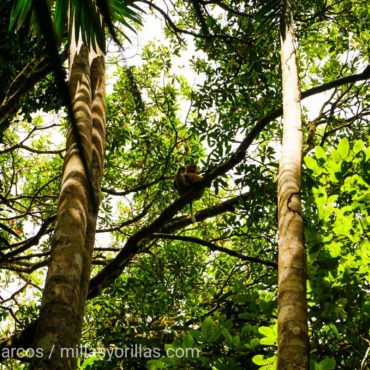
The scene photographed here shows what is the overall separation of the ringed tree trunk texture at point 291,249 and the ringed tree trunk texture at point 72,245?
3.59ft

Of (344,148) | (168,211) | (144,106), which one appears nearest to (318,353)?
(344,148)

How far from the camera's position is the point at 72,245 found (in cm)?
326

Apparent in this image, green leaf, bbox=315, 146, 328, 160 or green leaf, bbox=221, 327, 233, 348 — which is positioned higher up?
green leaf, bbox=315, 146, 328, 160

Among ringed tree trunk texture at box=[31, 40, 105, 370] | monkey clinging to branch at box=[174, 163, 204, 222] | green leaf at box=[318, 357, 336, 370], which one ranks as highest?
monkey clinging to branch at box=[174, 163, 204, 222]

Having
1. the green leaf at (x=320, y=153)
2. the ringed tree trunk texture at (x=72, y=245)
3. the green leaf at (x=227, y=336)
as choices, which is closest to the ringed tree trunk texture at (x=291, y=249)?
the green leaf at (x=320, y=153)

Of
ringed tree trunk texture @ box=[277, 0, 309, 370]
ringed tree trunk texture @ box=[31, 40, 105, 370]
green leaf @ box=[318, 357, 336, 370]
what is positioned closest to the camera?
ringed tree trunk texture @ box=[277, 0, 309, 370]

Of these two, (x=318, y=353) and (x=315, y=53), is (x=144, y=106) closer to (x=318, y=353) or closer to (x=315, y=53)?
(x=315, y=53)

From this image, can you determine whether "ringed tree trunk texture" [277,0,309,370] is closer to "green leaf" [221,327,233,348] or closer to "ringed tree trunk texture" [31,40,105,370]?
"green leaf" [221,327,233,348]

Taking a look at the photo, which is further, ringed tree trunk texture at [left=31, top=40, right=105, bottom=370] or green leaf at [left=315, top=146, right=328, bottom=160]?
green leaf at [left=315, top=146, right=328, bottom=160]

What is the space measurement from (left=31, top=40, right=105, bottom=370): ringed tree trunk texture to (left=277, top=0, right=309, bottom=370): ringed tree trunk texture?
1094mm

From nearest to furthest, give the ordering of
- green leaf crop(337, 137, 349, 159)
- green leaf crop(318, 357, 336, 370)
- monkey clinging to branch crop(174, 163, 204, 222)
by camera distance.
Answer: green leaf crop(318, 357, 336, 370), green leaf crop(337, 137, 349, 159), monkey clinging to branch crop(174, 163, 204, 222)

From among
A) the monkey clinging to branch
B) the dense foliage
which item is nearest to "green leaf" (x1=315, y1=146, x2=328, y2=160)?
the dense foliage

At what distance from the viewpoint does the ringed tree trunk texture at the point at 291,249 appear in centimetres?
200

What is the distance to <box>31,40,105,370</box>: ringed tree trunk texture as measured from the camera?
2703 millimetres
